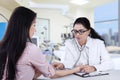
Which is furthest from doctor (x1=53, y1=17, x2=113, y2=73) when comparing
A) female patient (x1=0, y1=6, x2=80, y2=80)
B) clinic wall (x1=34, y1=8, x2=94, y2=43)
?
clinic wall (x1=34, y1=8, x2=94, y2=43)

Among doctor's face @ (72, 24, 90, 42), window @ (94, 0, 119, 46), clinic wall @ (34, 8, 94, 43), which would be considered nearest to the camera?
doctor's face @ (72, 24, 90, 42)

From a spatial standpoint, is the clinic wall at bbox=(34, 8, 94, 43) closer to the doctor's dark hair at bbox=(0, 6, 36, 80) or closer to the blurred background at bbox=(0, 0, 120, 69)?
the blurred background at bbox=(0, 0, 120, 69)

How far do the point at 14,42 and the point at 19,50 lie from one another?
0.18 feet

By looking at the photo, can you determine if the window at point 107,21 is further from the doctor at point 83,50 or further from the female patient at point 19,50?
the female patient at point 19,50

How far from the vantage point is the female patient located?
3.45 ft

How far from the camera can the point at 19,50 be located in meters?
1.06

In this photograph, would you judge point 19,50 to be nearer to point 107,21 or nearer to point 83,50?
point 83,50

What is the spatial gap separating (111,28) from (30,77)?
236 inches

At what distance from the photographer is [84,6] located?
7621 millimetres

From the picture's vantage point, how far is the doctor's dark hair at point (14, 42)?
105 cm

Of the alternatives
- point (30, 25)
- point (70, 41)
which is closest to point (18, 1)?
point (70, 41)

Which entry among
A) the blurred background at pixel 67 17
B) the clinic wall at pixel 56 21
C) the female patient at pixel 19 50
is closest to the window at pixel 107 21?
the blurred background at pixel 67 17

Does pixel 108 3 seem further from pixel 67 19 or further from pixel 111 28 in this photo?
pixel 67 19

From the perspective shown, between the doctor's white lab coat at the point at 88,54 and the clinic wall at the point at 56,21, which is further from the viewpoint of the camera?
the clinic wall at the point at 56,21
